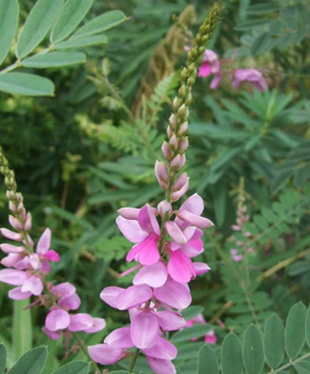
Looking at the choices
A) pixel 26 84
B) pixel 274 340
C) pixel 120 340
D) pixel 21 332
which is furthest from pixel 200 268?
pixel 21 332

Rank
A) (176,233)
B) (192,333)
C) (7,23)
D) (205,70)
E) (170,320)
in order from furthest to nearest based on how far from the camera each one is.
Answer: (205,70)
(192,333)
(7,23)
(170,320)
(176,233)

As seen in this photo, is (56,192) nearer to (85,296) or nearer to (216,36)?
(85,296)

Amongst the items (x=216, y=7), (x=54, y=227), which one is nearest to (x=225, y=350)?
(x=216, y=7)

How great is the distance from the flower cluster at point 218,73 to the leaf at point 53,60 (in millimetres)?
545

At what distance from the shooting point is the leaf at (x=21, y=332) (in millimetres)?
1152

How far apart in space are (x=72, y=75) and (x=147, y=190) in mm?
841

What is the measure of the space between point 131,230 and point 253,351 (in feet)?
1.01

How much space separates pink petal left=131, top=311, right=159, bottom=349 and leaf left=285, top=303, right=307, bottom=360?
295mm

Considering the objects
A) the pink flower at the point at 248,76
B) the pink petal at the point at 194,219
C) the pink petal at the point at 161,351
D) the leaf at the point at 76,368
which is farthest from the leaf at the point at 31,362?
the pink flower at the point at 248,76

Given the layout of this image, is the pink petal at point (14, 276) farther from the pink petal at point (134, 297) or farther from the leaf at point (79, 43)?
the leaf at point (79, 43)

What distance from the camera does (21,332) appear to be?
1192 mm

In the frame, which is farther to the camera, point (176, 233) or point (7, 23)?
point (7, 23)

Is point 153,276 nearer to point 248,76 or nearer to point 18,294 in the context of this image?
point 18,294

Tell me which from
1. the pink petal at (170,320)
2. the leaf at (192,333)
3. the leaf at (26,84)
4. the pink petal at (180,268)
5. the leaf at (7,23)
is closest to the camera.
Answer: the pink petal at (180,268)
